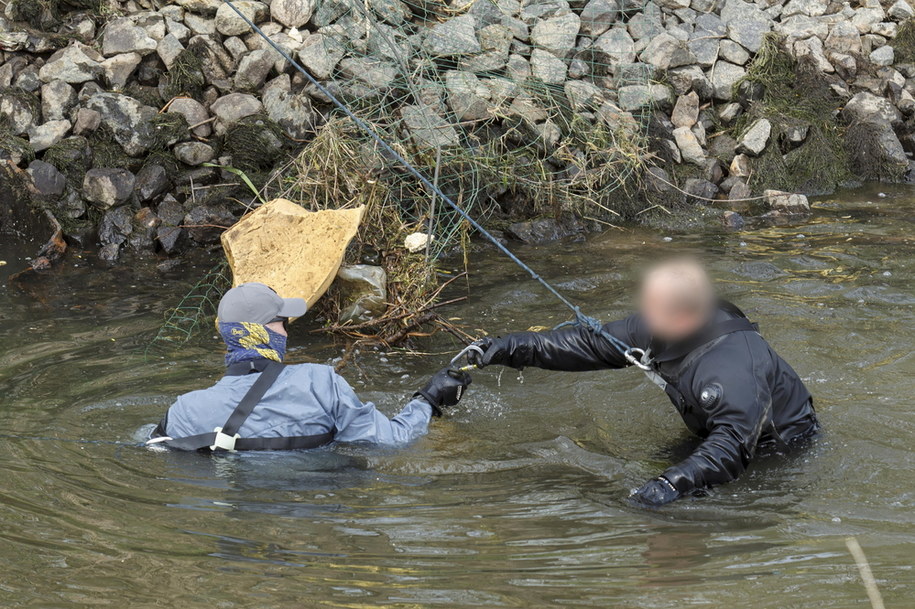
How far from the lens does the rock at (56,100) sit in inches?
354

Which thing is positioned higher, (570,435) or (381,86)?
(381,86)

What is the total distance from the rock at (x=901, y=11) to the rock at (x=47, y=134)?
915cm

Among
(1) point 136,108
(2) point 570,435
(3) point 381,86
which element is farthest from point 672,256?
(1) point 136,108

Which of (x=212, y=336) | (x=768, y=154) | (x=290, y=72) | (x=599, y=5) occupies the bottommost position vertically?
(x=212, y=336)

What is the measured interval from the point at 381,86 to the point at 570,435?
4030 millimetres

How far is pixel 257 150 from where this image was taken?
29.1ft

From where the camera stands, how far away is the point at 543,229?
357 inches

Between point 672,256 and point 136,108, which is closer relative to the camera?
point 672,256

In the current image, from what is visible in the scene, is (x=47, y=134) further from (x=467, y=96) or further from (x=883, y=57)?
(x=883, y=57)

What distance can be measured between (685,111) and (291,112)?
4.14 meters

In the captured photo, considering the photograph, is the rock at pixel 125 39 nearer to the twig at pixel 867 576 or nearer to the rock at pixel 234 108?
the rock at pixel 234 108

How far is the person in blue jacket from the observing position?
4520 mm

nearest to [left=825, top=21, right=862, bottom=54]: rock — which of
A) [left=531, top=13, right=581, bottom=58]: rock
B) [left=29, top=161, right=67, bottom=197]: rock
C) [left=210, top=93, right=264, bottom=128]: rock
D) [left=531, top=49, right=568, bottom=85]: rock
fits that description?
[left=531, top=13, right=581, bottom=58]: rock

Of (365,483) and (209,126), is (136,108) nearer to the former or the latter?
(209,126)
